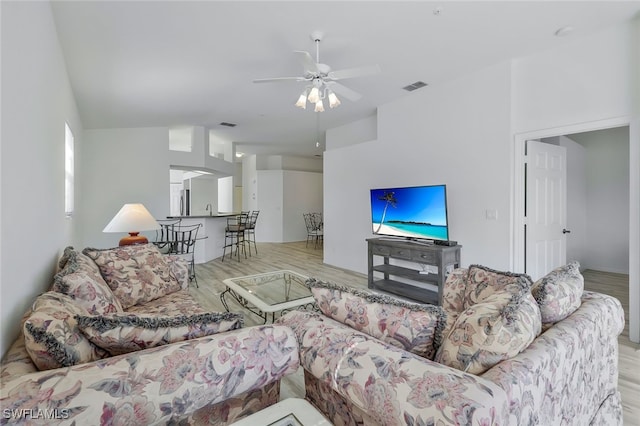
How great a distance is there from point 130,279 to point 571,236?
6428mm

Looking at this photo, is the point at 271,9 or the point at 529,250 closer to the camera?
the point at 271,9

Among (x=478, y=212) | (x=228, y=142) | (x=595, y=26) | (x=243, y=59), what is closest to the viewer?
(x=595, y=26)

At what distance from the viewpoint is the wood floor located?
2.00 metres

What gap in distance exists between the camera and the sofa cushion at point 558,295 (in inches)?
53.0

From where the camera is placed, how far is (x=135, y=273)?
2404 mm

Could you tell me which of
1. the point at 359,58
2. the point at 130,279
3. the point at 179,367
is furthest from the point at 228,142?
the point at 179,367

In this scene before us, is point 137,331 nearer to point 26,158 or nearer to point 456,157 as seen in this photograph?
point 26,158

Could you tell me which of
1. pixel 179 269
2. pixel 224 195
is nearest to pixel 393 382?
pixel 179 269

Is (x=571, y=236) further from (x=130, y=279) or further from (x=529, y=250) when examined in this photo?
(x=130, y=279)

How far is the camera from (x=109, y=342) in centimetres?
104

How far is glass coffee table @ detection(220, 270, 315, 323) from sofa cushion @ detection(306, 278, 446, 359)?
104 centimetres

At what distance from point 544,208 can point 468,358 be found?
3346mm

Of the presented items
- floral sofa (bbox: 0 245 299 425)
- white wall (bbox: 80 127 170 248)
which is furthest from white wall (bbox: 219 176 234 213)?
floral sofa (bbox: 0 245 299 425)

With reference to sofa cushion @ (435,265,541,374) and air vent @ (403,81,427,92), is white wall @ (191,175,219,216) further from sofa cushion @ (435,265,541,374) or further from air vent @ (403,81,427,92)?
sofa cushion @ (435,265,541,374)
